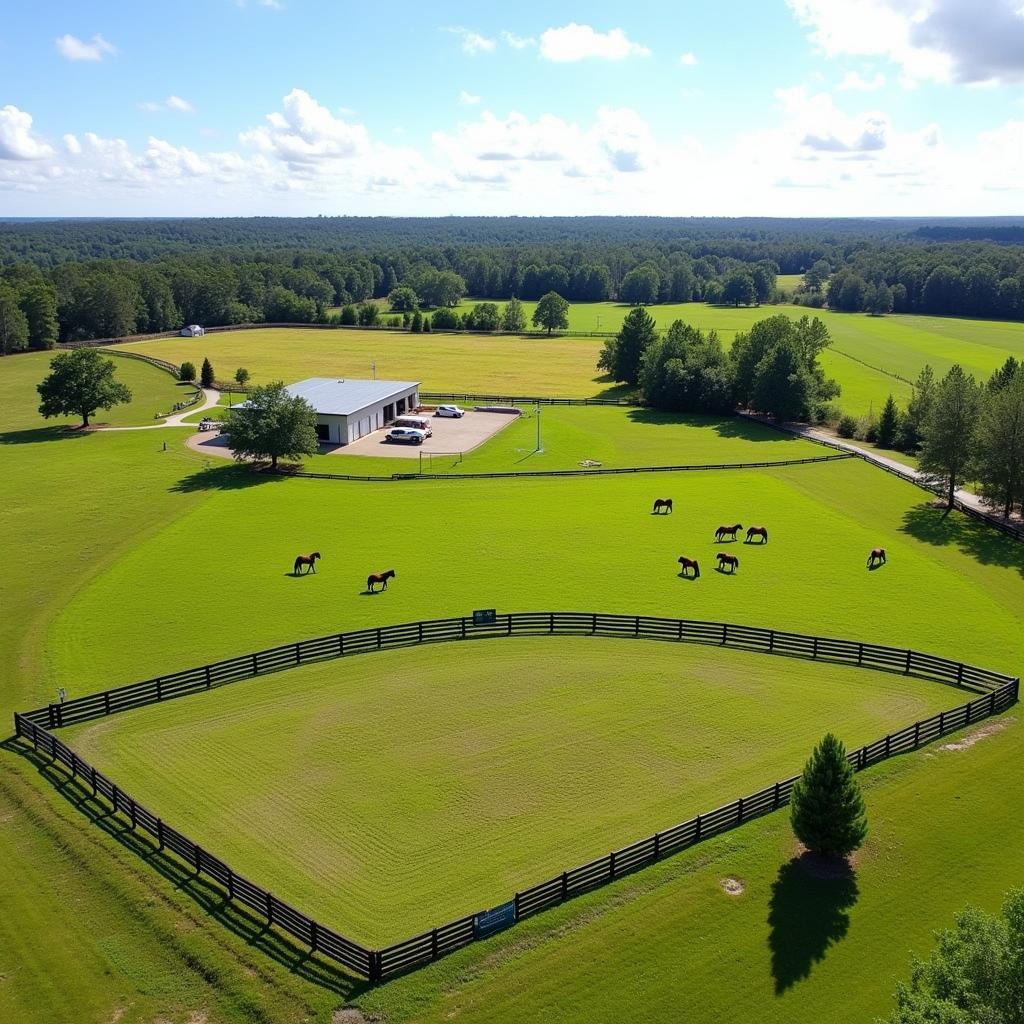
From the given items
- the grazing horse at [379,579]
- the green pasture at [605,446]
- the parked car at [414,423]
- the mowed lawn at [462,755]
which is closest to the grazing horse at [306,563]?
the grazing horse at [379,579]

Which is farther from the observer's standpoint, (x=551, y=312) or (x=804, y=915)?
(x=551, y=312)

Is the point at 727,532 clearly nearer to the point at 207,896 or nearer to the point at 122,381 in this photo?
the point at 207,896

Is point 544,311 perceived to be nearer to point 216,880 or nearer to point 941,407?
point 941,407

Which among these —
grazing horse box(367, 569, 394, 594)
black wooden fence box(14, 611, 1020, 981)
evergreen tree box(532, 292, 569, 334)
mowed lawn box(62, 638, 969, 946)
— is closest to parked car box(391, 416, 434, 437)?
grazing horse box(367, 569, 394, 594)

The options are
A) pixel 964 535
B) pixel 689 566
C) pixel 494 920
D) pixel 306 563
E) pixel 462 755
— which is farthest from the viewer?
pixel 964 535

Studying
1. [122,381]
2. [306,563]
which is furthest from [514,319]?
[306,563]

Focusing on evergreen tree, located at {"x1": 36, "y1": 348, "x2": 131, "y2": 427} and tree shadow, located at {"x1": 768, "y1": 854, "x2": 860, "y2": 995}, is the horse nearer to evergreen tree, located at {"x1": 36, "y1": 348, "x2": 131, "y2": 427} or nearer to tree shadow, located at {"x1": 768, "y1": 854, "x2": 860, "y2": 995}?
tree shadow, located at {"x1": 768, "y1": 854, "x2": 860, "y2": 995}

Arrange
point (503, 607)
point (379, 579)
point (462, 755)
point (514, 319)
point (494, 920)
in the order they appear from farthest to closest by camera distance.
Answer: point (514, 319), point (379, 579), point (503, 607), point (462, 755), point (494, 920)
